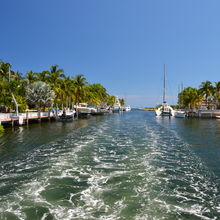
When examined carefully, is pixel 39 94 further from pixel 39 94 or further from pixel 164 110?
Result: pixel 164 110

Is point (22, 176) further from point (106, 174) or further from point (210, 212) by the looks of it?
point (210, 212)

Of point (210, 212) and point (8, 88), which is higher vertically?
point (8, 88)

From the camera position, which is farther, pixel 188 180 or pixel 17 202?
pixel 188 180

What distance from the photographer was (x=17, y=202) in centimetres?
725

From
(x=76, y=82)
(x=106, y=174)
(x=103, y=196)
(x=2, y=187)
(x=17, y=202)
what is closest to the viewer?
(x=17, y=202)

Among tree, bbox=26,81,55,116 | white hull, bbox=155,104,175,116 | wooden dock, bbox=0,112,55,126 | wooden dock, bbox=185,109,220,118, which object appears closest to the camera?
wooden dock, bbox=0,112,55,126

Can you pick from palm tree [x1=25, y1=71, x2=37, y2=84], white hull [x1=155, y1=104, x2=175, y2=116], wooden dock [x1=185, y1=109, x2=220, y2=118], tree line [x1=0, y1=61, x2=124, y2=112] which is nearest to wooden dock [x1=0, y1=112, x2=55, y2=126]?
tree line [x1=0, y1=61, x2=124, y2=112]

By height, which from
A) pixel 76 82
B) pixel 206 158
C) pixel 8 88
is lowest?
pixel 206 158

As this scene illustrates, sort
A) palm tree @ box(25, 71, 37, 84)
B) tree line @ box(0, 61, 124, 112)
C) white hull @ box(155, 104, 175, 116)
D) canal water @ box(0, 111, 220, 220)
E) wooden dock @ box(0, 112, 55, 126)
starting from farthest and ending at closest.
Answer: white hull @ box(155, 104, 175, 116)
palm tree @ box(25, 71, 37, 84)
tree line @ box(0, 61, 124, 112)
wooden dock @ box(0, 112, 55, 126)
canal water @ box(0, 111, 220, 220)

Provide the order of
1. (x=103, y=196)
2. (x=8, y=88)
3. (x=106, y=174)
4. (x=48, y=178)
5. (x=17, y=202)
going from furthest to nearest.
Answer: (x=8, y=88), (x=106, y=174), (x=48, y=178), (x=103, y=196), (x=17, y=202)

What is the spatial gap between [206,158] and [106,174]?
819 cm

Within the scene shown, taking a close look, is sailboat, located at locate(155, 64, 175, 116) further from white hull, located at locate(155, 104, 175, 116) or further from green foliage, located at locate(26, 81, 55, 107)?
green foliage, located at locate(26, 81, 55, 107)

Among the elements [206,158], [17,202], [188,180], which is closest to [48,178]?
[17,202]

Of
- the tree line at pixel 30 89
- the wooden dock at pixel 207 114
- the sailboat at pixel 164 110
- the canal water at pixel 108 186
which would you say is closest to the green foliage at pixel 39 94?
the tree line at pixel 30 89
